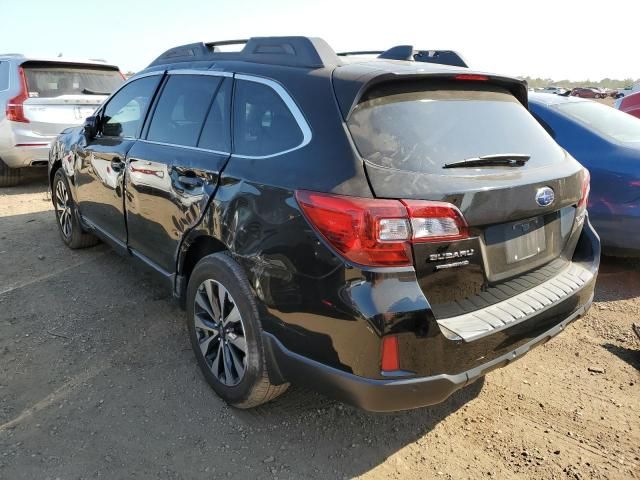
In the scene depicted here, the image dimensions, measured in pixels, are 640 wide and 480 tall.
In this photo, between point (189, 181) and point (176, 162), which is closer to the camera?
point (189, 181)

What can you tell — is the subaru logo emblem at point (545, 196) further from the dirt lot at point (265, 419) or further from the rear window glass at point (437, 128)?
the dirt lot at point (265, 419)

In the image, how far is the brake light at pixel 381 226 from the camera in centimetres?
187

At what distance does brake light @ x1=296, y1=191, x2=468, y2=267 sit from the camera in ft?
6.14

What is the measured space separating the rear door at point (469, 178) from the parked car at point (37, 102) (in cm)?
679

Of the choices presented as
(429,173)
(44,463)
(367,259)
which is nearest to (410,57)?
(429,173)

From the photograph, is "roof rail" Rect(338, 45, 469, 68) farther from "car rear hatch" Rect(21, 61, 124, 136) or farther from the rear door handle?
"car rear hatch" Rect(21, 61, 124, 136)

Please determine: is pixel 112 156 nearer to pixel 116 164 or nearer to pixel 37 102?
pixel 116 164

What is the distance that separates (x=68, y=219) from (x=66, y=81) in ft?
11.9

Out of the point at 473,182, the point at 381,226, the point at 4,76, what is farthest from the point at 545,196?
the point at 4,76

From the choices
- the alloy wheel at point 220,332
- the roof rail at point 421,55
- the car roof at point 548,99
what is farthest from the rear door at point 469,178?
the car roof at point 548,99

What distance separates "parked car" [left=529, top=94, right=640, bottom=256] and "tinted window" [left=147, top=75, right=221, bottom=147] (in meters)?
3.12

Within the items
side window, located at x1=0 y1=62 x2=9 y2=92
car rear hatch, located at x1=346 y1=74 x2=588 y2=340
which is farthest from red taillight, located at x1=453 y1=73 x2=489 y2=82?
side window, located at x1=0 y1=62 x2=9 y2=92

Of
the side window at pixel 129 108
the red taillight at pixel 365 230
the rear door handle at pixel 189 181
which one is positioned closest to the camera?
the red taillight at pixel 365 230

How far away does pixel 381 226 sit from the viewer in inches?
73.5
